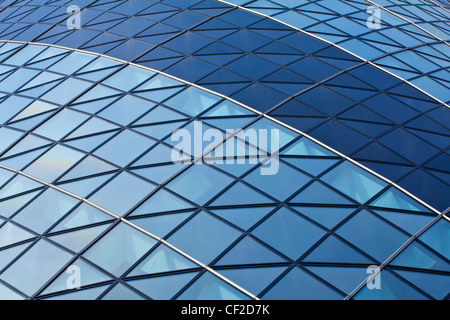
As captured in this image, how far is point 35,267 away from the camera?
679 inches

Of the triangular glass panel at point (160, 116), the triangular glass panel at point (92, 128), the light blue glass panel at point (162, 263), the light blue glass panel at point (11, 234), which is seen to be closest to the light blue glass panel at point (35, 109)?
the triangular glass panel at point (92, 128)

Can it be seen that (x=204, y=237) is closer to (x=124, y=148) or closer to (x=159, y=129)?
(x=124, y=148)

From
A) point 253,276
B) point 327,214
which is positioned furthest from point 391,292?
point 253,276

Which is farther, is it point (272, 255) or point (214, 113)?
point (214, 113)

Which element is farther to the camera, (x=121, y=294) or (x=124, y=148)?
(x=124, y=148)

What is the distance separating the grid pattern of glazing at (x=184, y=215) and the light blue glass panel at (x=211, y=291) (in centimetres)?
4

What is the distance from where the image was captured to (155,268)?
16422 mm

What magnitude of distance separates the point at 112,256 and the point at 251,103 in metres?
9.27

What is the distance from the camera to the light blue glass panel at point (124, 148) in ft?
65.5

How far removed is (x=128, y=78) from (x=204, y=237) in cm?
1077

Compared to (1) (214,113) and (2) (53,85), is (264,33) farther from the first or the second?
(2) (53,85)

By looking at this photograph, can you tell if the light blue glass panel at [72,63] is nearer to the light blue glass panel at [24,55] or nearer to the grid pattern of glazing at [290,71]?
the grid pattern of glazing at [290,71]

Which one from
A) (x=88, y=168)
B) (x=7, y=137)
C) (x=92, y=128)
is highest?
(x=92, y=128)

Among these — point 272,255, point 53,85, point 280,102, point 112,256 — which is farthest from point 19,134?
point 272,255
